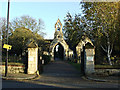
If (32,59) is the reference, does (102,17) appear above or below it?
above

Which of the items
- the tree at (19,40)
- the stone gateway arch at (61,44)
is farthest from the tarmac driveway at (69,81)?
the stone gateway arch at (61,44)

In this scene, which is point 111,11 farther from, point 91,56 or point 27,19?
point 27,19

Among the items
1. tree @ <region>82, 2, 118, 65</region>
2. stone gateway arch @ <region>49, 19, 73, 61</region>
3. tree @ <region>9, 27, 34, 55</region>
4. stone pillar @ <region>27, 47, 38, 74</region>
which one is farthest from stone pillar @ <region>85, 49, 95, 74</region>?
stone gateway arch @ <region>49, 19, 73, 61</region>

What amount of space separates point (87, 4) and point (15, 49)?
1536cm

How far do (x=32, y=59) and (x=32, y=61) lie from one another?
0.19m

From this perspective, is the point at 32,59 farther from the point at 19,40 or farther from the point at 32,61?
the point at 19,40

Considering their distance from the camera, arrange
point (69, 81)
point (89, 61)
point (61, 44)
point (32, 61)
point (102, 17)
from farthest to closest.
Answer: point (61, 44)
point (102, 17)
point (32, 61)
point (89, 61)
point (69, 81)

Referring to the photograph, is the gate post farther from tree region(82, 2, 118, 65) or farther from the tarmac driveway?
tree region(82, 2, 118, 65)

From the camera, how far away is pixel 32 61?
14.3m

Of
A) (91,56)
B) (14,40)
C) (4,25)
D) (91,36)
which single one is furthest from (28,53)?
(4,25)

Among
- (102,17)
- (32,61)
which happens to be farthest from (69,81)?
(102,17)

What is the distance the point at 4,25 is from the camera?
2795 cm

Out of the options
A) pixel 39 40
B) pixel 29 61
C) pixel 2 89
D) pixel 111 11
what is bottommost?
pixel 2 89

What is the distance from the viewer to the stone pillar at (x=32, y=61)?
14.2 m
